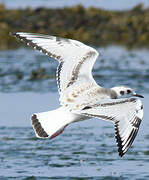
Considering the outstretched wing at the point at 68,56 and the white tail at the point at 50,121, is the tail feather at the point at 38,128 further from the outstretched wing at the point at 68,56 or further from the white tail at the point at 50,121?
the outstretched wing at the point at 68,56

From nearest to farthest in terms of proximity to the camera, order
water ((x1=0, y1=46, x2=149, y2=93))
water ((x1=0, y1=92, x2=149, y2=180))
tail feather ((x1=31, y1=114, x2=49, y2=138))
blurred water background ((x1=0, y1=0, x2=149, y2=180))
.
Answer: tail feather ((x1=31, y1=114, x2=49, y2=138)), water ((x1=0, y1=92, x2=149, y2=180)), blurred water background ((x1=0, y1=0, x2=149, y2=180)), water ((x1=0, y1=46, x2=149, y2=93))

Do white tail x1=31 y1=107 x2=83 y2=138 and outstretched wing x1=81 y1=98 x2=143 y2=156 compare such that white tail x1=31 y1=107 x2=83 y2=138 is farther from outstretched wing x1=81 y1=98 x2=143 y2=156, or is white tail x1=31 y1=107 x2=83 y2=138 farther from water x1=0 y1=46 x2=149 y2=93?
water x1=0 y1=46 x2=149 y2=93

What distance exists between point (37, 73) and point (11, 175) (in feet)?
22.6

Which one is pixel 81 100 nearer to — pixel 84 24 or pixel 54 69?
pixel 54 69

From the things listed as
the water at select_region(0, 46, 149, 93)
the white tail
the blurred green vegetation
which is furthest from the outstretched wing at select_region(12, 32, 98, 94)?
the blurred green vegetation

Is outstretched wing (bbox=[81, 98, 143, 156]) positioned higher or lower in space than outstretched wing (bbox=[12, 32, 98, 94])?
lower

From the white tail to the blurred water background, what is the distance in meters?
0.60

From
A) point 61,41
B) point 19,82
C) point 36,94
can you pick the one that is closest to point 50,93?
point 36,94

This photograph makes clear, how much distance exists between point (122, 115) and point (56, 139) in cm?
256

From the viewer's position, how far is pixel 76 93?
921cm

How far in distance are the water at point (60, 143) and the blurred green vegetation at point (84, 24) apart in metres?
5.22

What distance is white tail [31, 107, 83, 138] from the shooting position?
875 cm

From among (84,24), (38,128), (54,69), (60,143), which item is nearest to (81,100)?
(38,128)

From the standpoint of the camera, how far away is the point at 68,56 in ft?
30.6
